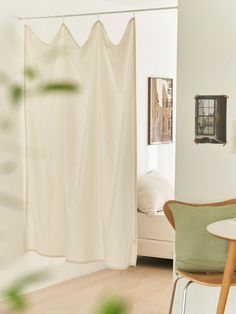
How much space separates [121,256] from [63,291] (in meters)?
0.82

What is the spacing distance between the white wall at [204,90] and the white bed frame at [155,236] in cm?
184

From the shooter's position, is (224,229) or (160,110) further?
(160,110)

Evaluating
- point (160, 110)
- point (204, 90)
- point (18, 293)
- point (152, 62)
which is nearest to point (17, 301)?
point (18, 293)

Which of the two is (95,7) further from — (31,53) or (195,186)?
(195,186)

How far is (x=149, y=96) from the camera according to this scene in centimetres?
655

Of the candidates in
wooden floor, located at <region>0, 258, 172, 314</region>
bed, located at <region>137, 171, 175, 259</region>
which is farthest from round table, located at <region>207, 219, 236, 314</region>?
bed, located at <region>137, 171, 175, 259</region>

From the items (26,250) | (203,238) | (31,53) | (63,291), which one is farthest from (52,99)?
(203,238)

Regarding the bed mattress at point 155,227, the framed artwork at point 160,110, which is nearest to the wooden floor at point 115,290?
the bed mattress at point 155,227

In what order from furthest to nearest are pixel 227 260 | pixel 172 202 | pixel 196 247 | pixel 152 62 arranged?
pixel 152 62
pixel 172 202
pixel 196 247
pixel 227 260

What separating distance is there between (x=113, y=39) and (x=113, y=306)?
19.0ft

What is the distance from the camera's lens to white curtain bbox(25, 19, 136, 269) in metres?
4.54

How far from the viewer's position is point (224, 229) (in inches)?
131

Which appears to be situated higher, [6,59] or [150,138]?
[6,59]

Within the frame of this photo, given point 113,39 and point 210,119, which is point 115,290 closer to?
point 210,119
